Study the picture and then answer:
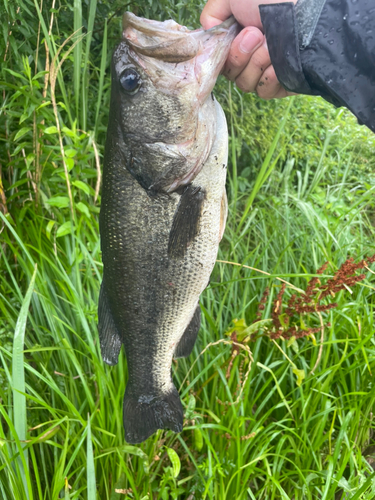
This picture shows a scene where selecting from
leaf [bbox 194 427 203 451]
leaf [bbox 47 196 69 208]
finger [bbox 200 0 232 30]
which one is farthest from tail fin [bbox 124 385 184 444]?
finger [bbox 200 0 232 30]

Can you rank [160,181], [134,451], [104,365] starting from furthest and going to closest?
[104,365], [134,451], [160,181]

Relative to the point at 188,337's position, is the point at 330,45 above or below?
above

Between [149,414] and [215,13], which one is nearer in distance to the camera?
[215,13]

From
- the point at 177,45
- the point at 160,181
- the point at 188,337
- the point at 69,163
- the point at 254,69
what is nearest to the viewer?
the point at 177,45

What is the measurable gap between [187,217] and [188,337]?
457 millimetres

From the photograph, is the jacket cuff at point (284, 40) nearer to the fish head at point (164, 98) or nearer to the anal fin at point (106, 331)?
the fish head at point (164, 98)

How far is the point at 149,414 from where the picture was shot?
4.79 feet

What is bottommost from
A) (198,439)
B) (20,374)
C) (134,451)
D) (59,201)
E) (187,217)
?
(198,439)

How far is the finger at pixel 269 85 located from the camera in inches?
53.5

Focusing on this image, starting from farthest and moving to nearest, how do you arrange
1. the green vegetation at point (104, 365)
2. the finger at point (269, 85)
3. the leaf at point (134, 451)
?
the green vegetation at point (104, 365), the leaf at point (134, 451), the finger at point (269, 85)

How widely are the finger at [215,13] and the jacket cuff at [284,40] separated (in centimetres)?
24

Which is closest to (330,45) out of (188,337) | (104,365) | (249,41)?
(249,41)

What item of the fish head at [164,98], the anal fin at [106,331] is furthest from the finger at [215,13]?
the anal fin at [106,331]

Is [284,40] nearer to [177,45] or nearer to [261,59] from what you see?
[261,59]
